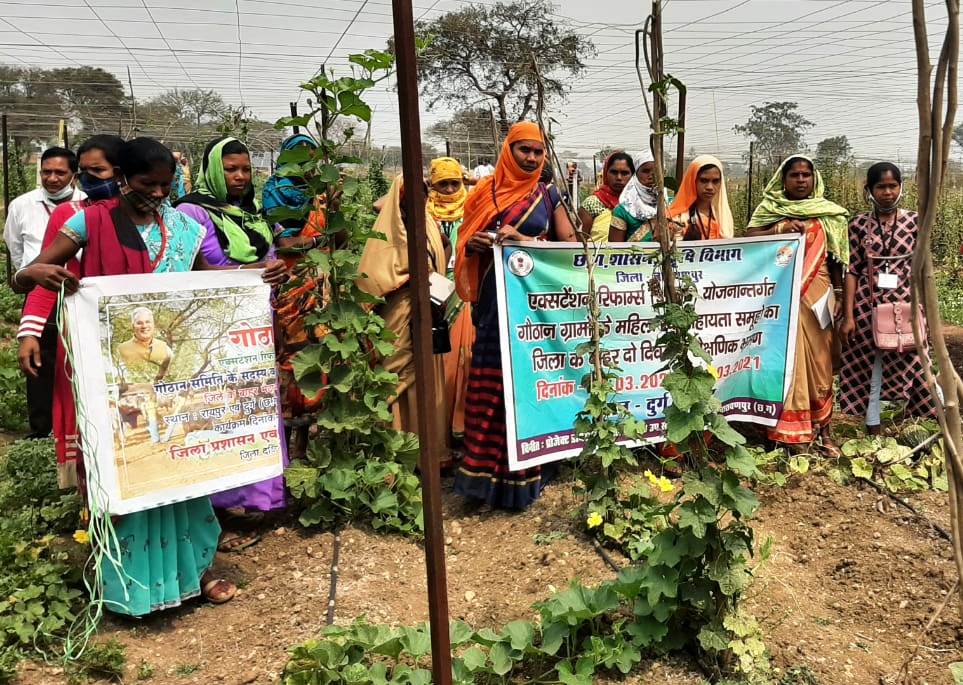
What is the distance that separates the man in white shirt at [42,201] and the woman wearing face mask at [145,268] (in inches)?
104

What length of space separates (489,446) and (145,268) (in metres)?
1.95

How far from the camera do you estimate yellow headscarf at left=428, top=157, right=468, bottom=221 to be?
16.8 ft

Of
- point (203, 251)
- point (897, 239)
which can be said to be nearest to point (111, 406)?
point (203, 251)

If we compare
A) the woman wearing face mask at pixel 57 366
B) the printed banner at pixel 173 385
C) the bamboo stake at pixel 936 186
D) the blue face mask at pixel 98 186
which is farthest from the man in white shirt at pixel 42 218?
the bamboo stake at pixel 936 186

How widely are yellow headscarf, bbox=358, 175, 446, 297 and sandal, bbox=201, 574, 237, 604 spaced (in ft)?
5.35

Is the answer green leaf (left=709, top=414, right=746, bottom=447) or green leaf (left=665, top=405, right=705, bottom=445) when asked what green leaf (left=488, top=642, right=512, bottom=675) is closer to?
green leaf (left=665, top=405, right=705, bottom=445)

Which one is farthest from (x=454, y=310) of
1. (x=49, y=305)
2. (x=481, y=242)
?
(x=49, y=305)

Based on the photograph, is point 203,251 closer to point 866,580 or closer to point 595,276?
point 595,276

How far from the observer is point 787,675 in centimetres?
250

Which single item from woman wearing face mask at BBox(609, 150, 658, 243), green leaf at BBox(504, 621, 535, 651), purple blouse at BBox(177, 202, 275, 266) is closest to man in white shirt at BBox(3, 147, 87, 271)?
purple blouse at BBox(177, 202, 275, 266)

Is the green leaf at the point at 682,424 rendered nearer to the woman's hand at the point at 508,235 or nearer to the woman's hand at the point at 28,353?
the woman's hand at the point at 508,235

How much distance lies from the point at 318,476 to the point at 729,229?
2831 millimetres

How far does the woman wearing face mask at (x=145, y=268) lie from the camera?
2.76 m

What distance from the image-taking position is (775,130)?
66.1 feet
